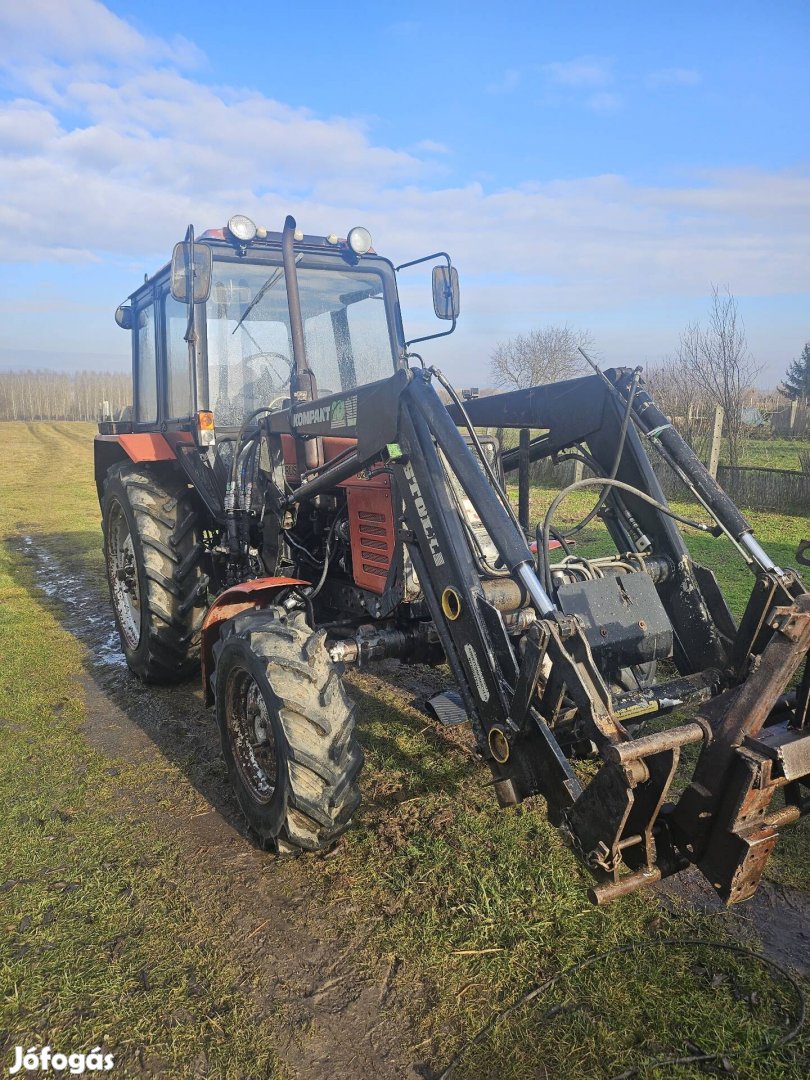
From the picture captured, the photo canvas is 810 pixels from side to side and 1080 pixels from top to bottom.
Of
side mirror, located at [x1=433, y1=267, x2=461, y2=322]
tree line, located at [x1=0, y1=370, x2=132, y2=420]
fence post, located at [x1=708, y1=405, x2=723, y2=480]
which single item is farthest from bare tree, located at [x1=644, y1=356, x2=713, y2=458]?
tree line, located at [x1=0, y1=370, x2=132, y2=420]

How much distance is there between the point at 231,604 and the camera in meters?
3.98

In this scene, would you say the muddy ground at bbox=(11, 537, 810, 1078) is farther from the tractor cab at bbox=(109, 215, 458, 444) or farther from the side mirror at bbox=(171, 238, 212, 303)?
the side mirror at bbox=(171, 238, 212, 303)

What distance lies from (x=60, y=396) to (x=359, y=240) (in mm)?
85650

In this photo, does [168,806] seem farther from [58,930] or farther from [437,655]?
[437,655]

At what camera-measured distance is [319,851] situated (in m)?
3.31

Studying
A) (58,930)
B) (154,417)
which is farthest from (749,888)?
(154,417)

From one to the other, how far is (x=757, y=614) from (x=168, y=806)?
291cm

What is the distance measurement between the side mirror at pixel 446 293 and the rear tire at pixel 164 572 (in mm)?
2223

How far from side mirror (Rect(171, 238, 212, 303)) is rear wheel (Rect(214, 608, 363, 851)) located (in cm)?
206

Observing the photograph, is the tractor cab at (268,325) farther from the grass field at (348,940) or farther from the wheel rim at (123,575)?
the grass field at (348,940)

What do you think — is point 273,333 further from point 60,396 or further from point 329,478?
point 60,396

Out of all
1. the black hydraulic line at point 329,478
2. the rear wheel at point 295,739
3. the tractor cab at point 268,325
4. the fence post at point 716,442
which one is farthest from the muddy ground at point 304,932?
the fence post at point 716,442

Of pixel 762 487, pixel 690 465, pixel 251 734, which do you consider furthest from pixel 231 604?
pixel 762 487

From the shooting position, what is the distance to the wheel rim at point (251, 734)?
3.38 metres
